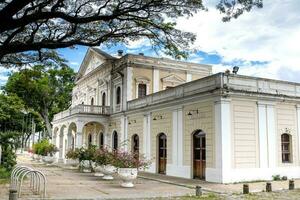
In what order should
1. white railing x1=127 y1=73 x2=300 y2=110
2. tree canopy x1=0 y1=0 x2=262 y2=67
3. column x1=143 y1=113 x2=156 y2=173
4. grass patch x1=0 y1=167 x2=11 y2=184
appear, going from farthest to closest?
column x1=143 y1=113 x2=156 y2=173 < grass patch x1=0 y1=167 x2=11 y2=184 < white railing x1=127 y1=73 x2=300 y2=110 < tree canopy x1=0 y1=0 x2=262 y2=67

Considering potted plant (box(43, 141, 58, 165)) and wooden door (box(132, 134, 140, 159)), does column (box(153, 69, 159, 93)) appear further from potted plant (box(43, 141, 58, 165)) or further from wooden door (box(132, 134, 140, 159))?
potted plant (box(43, 141, 58, 165))

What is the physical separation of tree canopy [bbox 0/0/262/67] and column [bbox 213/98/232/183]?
13.6ft

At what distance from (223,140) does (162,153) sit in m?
6.34

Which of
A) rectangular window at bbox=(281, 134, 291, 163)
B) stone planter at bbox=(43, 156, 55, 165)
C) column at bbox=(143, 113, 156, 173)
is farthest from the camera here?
stone planter at bbox=(43, 156, 55, 165)

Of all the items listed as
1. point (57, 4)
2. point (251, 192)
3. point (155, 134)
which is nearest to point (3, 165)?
point (155, 134)

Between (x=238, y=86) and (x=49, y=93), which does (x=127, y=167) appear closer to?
(x=238, y=86)

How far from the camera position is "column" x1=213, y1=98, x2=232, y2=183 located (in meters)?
17.0

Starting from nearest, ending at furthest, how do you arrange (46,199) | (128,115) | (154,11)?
(46,199)
(154,11)
(128,115)

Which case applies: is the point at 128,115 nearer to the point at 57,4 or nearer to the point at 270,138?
the point at 270,138

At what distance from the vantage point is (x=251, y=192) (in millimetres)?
13859

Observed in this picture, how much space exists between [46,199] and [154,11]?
7032 millimetres

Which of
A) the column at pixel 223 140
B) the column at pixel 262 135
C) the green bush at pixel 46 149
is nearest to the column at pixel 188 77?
the column at pixel 262 135

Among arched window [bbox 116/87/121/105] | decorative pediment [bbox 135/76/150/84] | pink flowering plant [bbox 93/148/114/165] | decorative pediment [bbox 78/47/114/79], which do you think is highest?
decorative pediment [bbox 78/47/114/79]

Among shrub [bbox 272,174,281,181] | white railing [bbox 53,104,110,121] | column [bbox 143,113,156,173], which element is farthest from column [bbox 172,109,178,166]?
white railing [bbox 53,104,110,121]
